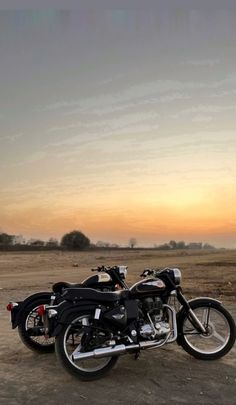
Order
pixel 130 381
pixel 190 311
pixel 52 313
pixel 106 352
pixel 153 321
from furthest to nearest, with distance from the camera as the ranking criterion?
pixel 190 311 < pixel 153 321 < pixel 52 313 < pixel 106 352 < pixel 130 381

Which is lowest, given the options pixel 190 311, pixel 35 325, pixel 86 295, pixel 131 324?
pixel 35 325

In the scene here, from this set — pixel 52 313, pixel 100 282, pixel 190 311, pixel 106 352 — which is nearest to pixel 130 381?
pixel 106 352

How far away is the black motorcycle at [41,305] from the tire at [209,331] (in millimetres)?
833

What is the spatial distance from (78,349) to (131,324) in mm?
602

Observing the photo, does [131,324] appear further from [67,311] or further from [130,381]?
[67,311]

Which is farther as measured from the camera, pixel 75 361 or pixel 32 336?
pixel 32 336

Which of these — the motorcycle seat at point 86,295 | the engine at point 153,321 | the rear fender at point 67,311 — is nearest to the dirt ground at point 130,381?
the engine at point 153,321

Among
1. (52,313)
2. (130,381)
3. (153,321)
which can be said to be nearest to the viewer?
(130,381)

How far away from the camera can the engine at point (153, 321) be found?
5.59 metres

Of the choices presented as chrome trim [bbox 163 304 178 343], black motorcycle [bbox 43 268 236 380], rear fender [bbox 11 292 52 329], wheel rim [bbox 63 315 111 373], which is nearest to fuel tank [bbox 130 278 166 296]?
black motorcycle [bbox 43 268 236 380]

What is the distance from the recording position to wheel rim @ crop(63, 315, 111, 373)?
523 centimetres

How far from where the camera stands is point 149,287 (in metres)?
5.75

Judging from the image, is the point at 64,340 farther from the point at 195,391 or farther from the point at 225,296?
the point at 225,296

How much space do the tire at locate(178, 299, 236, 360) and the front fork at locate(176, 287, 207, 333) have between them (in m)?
0.04
